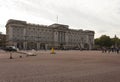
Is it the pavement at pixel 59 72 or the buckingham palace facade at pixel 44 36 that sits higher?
the buckingham palace facade at pixel 44 36

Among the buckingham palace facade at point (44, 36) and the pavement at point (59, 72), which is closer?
the pavement at point (59, 72)

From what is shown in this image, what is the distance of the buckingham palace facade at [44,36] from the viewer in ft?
428

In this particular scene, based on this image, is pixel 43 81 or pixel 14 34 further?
pixel 14 34

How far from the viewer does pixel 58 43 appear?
154 metres

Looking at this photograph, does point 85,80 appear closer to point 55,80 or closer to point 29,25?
point 55,80

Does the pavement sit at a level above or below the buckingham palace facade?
below

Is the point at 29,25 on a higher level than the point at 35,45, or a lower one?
higher

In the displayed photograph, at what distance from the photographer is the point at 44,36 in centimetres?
14725

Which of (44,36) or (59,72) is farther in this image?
(44,36)

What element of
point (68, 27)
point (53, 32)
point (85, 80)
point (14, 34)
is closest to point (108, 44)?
point (68, 27)

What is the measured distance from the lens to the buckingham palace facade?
130 m

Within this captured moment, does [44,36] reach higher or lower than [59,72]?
higher

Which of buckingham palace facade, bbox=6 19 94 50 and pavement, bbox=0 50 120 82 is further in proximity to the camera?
buckingham palace facade, bbox=6 19 94 50

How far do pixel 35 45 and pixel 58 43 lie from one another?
73.9ft
